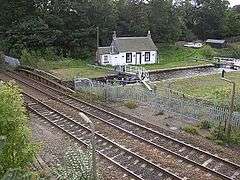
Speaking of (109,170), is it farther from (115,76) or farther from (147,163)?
(115,76)

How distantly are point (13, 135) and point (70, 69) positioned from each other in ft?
112

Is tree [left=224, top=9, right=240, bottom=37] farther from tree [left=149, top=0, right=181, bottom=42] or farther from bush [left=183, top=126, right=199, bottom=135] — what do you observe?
bush [left=183, top=126, right=199, bottom=135]

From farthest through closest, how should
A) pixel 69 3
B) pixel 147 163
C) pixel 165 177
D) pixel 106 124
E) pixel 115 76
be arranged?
pixel 69 3 → pixel 115 76 → pixel 106 124 → pixel 147 163 → pixel 165 177

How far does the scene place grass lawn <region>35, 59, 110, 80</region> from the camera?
4272 cm

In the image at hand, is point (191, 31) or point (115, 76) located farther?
point (191, 31)

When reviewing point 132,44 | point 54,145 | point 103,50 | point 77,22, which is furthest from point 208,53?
point 54,145

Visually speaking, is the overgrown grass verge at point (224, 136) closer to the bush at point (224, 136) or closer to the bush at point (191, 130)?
the bush at point (224, 136)

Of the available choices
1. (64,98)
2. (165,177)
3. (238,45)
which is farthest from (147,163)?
(238,45)

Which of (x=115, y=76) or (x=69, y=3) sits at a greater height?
(x=69, y=3)

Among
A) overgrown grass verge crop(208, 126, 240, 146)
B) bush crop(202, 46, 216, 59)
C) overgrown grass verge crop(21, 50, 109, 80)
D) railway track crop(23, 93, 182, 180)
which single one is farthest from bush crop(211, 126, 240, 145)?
bush crop(202, 46, 216, 59)

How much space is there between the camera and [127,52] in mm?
50188

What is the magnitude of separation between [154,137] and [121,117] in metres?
4.38

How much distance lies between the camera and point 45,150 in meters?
20.2

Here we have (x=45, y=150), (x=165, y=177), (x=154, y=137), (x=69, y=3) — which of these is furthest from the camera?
(x=69, y=3)
